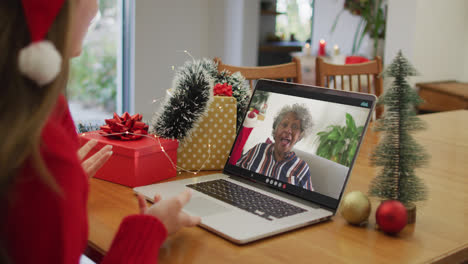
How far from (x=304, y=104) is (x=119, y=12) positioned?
10.8 feet

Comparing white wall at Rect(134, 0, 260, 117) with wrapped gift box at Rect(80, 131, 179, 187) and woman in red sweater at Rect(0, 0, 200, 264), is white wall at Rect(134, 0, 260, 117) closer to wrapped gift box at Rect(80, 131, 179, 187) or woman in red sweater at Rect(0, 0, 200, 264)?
wrapped gift box at Rect(80, 131, 179, 187)

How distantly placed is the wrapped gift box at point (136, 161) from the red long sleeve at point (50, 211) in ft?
1.39

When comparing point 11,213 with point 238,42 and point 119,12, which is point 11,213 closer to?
point 119,12

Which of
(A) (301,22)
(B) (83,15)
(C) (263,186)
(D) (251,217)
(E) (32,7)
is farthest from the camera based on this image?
(A) (301,22)

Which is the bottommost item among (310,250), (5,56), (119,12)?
(310,250)

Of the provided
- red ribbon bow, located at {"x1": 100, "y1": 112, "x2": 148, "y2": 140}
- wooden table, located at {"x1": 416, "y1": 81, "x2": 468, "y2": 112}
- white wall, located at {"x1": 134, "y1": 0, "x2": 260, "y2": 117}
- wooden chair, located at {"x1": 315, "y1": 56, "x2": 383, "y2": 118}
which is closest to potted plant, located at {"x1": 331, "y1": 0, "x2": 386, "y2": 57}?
wooden table, located at {"x1": 416, "y1": 81, "x2": 468, "y2": 112}

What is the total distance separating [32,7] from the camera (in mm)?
526

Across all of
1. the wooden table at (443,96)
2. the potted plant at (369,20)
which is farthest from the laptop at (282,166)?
the potted plant at (369,20)

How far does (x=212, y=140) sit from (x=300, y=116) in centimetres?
25

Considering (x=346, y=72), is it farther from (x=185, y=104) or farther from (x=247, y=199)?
(x=247, y=199)

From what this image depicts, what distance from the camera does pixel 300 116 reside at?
1030 millimetres

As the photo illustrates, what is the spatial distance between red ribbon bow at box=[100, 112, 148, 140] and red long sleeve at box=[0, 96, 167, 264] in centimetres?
49

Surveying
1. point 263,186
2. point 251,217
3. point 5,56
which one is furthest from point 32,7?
point 263,186

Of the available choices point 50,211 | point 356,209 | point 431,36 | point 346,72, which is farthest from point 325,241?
point 431,36
